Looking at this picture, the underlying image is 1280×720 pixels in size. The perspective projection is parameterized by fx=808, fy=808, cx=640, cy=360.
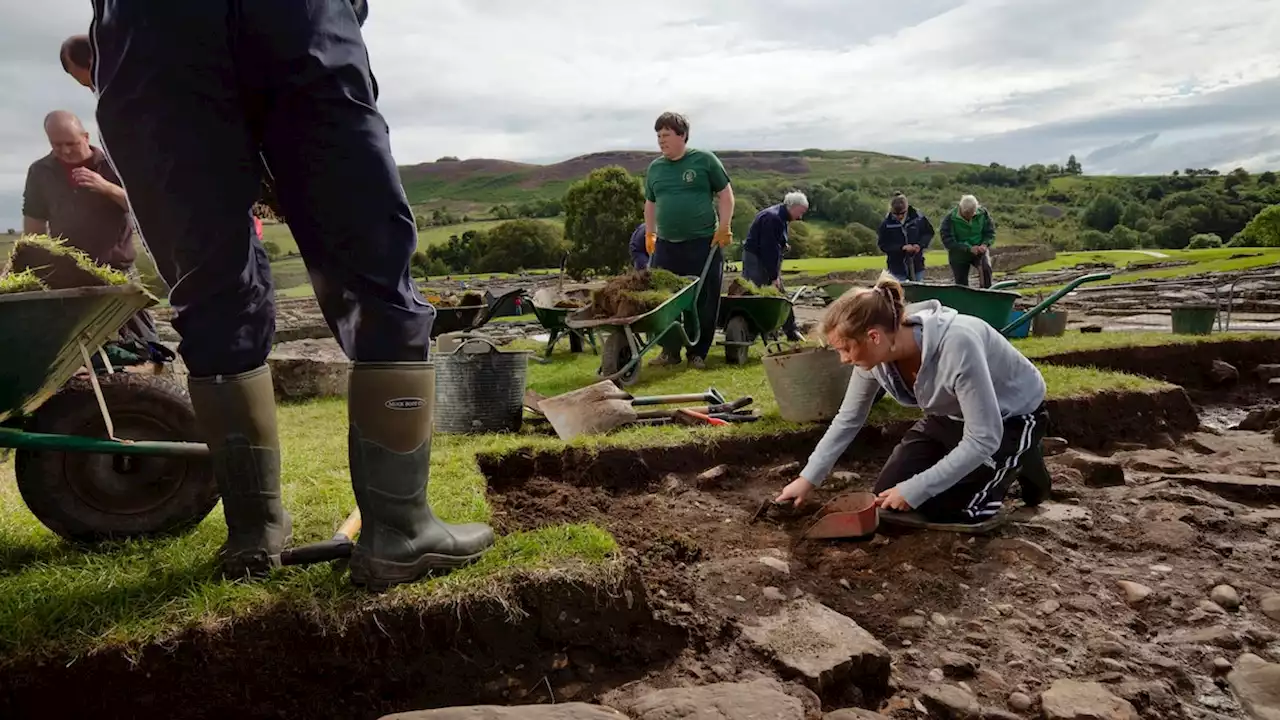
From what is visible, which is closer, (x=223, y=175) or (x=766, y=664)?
(x=223, y=175)

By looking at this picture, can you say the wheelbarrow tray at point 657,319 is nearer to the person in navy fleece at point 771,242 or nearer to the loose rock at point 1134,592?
the person in navy fleece at point 771,242

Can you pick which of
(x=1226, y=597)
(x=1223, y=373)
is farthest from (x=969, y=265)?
(x=1226, y=597)

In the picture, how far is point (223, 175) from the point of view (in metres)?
2.09

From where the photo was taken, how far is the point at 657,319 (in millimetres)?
7207

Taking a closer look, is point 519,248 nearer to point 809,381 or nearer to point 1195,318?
point 1195,318

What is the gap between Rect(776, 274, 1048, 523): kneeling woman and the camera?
3.12m

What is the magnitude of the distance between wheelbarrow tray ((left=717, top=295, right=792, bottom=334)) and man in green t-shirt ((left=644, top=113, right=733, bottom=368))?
198mm

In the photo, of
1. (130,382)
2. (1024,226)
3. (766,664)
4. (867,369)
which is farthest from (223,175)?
(1024,226)

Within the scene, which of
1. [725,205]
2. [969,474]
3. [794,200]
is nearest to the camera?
[969,474]

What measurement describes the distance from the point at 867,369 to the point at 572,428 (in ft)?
7.18

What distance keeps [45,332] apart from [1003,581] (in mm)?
3179

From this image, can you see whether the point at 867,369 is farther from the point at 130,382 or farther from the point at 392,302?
the point at 130,382

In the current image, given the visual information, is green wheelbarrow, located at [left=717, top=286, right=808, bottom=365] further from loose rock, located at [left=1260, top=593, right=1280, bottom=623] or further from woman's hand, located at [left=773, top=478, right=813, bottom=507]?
loose rock, located at [left=1260, top=593, right=1280, bottom=623]

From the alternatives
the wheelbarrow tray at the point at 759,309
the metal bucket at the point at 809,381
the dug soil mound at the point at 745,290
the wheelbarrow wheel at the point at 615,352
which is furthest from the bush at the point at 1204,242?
the metal bucket at the point at 809,381
